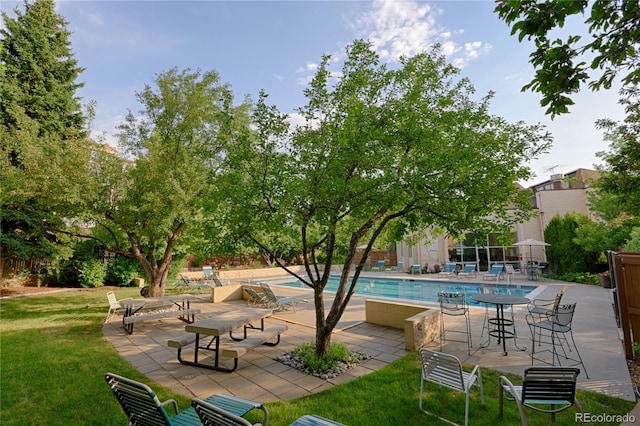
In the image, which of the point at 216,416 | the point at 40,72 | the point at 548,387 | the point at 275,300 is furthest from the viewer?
the point at 40,72

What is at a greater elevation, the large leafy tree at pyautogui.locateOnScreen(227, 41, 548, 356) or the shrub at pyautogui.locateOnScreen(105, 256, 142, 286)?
the large leafy tree at pyautogui.locateOnScreen(227, 41, 548, 356)

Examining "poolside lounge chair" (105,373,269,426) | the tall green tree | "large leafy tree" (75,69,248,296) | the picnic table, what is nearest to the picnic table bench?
"poolside lounge chair" (105,373,269,426)

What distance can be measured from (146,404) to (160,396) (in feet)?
6.65

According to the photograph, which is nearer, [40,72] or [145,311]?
[145,311]

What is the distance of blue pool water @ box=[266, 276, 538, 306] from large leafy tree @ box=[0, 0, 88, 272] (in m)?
13.9

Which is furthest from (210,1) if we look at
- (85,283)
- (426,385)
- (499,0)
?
(85,283)

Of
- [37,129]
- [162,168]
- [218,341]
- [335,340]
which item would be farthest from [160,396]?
[37,129]

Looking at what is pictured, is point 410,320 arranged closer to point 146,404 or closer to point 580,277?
point 146,404

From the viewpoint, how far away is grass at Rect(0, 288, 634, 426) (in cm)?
386

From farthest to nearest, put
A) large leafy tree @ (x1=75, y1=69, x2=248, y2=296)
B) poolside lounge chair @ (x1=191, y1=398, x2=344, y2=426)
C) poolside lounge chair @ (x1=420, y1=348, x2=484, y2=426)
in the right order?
large leafy tree @ (x1=75, y1=69, x2=248, y2=296) → poolside lounge chair @ (x1=420, y1=348, x2=484, y2=426) → poolside lounge chair @ (x1=191, y1=398, x2=344, y2=426)

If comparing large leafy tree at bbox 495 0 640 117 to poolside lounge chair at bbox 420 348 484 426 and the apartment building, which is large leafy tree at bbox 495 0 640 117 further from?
the apartment building

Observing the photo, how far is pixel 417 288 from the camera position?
18.3 m

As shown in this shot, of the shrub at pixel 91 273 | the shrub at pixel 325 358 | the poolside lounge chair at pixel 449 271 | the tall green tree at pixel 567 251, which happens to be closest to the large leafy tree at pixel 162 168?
the shrub at pixel 325 358

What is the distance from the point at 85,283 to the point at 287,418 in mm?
18124
